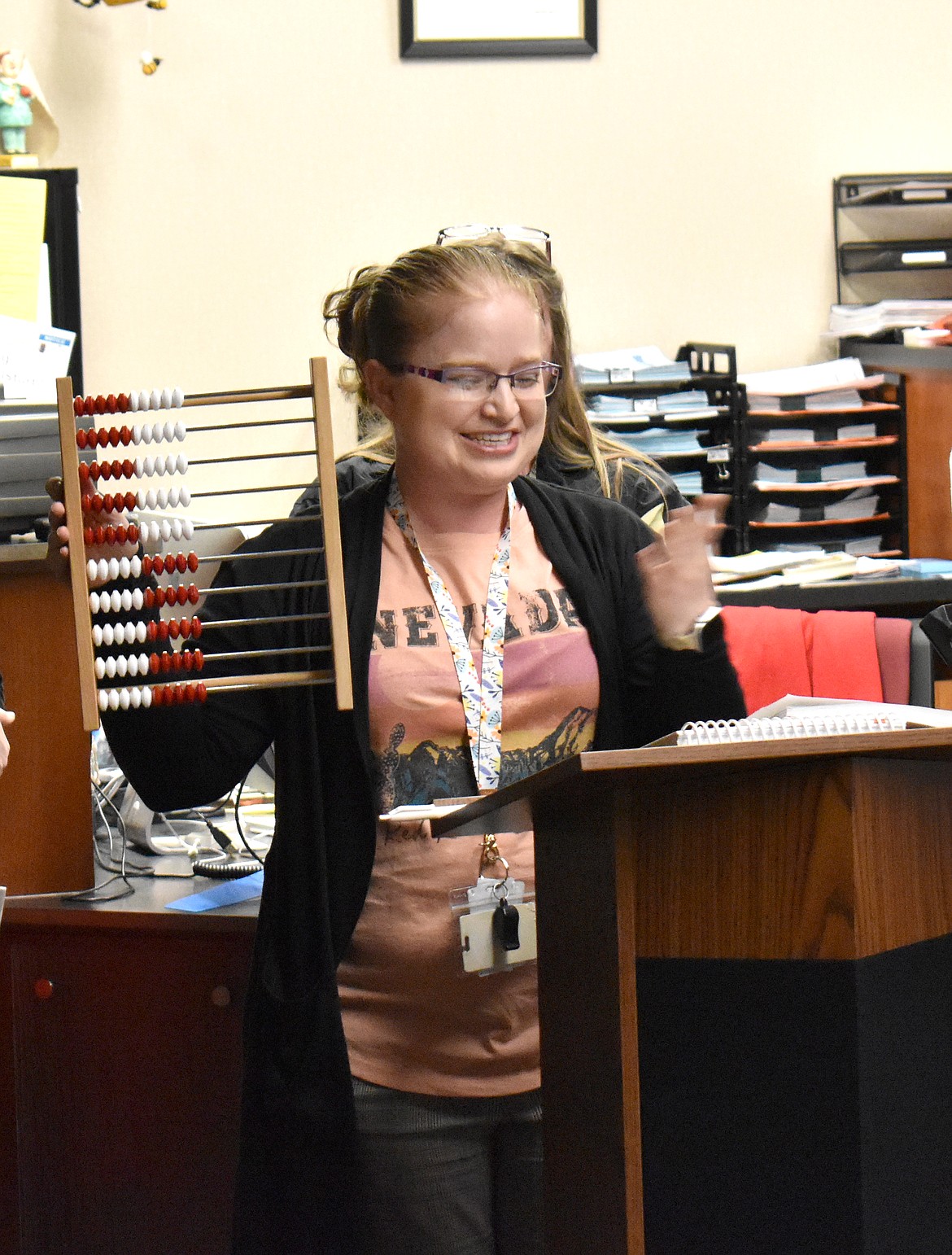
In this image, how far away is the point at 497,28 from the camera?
3.96 m

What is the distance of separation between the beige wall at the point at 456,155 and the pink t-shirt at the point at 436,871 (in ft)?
8.53

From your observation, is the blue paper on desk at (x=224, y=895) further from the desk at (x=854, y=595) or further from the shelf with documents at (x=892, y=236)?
the shelf with documents at (x=892, y=236)

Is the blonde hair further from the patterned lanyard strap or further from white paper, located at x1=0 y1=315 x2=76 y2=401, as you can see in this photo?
white paper, located at x1=0 y1=315 x2=76 y2=401

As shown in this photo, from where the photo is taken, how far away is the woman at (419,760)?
143 centimetres

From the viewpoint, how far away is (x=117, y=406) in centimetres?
149

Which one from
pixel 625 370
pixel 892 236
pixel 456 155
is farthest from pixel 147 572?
pixel 892 236

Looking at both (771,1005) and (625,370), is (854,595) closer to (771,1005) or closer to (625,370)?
(625,370)

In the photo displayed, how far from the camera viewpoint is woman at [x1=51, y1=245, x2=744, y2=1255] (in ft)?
4.68

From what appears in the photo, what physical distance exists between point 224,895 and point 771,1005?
1.13 meters

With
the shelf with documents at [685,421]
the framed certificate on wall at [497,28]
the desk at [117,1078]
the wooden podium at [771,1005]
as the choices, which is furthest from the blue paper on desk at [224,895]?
the framed certificate on wall at [497,28]

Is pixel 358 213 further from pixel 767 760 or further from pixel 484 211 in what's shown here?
pixel 767 760

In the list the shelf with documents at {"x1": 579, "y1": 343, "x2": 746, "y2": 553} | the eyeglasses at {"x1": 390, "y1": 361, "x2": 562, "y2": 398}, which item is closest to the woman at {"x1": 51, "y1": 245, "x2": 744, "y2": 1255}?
the eyeglasses at {"x1": 390, "y1": 361, "x2": 562, "y2": 398}

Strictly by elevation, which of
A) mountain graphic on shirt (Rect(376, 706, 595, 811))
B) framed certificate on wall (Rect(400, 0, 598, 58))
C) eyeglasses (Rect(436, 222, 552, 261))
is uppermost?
framed certificate on wall (Rect(400, 0, 598, 58))

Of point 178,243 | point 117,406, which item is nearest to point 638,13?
point 178,243
